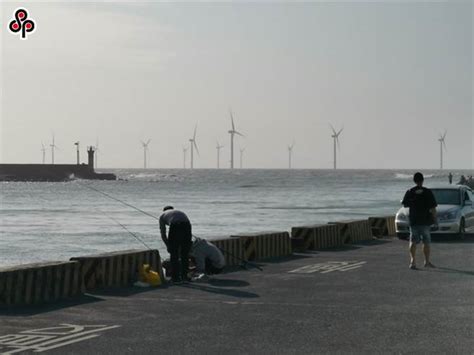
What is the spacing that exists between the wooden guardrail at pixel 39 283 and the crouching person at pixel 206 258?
3.07 m

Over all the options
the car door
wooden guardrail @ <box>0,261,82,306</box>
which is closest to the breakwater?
wooden guardrail @ <box>0,261,82,306</box>

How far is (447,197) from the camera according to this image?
2958cm

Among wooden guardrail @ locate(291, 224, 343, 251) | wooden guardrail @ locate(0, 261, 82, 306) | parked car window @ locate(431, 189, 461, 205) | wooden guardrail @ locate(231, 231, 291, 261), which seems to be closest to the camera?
wooden guardrail @ locate(0, 261, 82, 306)

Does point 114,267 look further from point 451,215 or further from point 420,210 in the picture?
point 451,215

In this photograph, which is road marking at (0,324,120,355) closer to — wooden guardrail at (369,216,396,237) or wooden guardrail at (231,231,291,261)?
wooden guardrail at (231,231,291,261)

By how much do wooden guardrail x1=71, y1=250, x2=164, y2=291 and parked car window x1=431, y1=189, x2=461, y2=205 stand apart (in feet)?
46.7

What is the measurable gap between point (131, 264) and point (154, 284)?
68 centimetres

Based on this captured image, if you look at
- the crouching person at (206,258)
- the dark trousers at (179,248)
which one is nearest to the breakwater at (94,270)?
the dark trousers at (179,248)

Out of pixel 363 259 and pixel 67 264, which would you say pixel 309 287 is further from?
pixel 363 259

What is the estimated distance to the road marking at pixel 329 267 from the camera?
19.5 meters

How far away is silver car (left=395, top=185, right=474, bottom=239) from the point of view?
90.8 feet

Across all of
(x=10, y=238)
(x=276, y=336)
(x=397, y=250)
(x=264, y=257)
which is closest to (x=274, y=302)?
(x=276, y=336)

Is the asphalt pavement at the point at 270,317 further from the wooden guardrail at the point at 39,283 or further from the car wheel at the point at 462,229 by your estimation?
the car wheel at the point at 462,229

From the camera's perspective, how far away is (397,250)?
2466 centimetres
